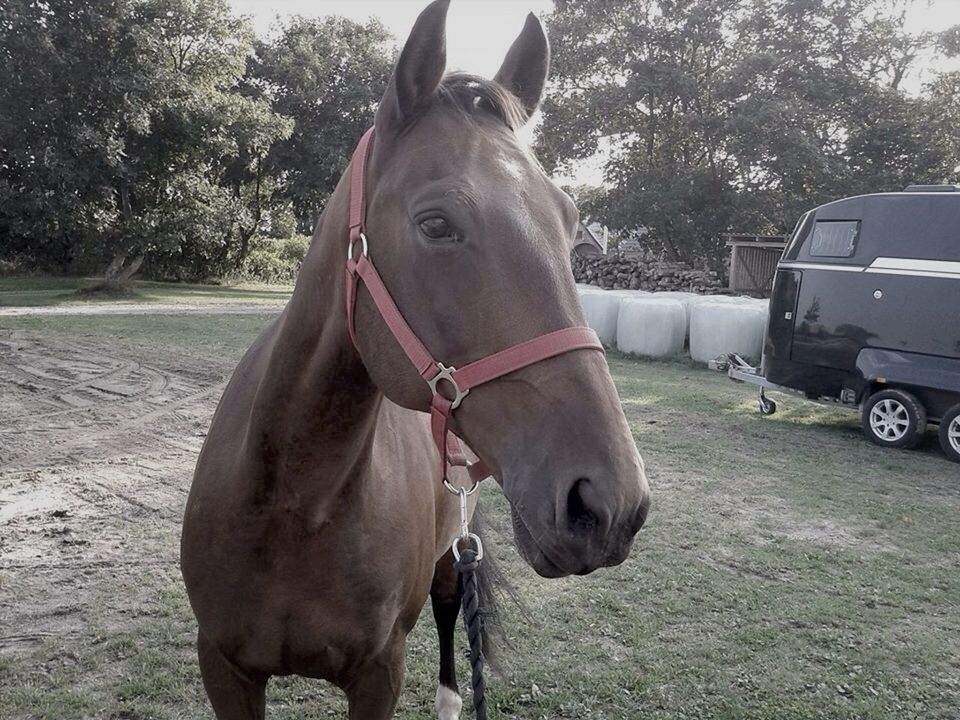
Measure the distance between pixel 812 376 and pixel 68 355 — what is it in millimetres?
9574

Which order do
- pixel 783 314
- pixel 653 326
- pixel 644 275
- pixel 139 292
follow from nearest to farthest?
pixel 783 314 → pixel 653 326 → pixel 139 292 → pixel 644 275

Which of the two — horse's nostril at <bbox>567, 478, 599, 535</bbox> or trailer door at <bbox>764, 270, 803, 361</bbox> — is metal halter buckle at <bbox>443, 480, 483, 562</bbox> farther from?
trailer door at <bbox>764, 270, 803, 361</bbox>

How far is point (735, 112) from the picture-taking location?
20969 millimetres

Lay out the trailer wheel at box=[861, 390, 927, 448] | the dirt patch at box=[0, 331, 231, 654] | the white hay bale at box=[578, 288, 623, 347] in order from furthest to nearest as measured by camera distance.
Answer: the white hay bale at box=[578, 288, 623, 347] → the trailer wheel at box=[861, 390, 927, 448] → the dirt patch at box=[0, 331, 231, 654]

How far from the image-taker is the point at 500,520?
5.17 m

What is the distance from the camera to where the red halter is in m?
1.23

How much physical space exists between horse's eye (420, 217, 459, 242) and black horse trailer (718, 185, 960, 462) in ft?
24.3

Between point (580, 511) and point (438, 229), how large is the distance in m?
0.56

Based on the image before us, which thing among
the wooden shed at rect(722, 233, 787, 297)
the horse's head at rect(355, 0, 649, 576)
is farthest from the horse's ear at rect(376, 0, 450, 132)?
the wooden shed at rect(722, 233, 787, 297)

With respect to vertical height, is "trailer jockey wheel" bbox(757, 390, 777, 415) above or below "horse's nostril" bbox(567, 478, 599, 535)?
below

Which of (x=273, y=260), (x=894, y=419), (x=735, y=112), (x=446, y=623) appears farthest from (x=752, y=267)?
(x=446, y=623)

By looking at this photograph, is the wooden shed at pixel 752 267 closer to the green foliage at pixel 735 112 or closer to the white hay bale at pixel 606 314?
the green foliage at pixel 735 112

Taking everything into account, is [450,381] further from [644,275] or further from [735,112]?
[735,112]

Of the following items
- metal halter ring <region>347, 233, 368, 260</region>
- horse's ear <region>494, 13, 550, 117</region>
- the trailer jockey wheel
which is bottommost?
the trailer jockey wheel
